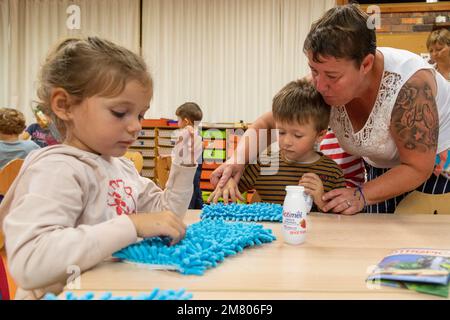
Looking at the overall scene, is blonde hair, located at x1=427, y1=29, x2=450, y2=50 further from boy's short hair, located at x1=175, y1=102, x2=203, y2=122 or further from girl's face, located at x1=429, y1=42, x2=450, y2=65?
boy's short hair, located at x1=175, y1=102, x2=203, y2=122

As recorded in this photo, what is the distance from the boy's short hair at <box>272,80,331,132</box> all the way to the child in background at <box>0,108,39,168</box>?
7.72 feet

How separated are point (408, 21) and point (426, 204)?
439cm

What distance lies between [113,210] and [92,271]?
25cm

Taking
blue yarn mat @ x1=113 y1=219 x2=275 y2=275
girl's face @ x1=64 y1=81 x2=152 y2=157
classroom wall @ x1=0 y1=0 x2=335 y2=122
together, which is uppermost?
classroom wall @ x1=0 y1=0 x2=335 y2=122

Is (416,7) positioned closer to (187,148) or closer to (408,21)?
(408,21)

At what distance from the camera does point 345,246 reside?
103 cm

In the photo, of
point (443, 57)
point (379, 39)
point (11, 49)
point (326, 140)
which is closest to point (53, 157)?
point (326, 140)

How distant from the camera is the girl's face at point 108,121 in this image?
0.97 metres

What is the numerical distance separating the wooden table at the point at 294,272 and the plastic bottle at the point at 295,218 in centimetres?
2

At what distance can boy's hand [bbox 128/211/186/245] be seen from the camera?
0.86m

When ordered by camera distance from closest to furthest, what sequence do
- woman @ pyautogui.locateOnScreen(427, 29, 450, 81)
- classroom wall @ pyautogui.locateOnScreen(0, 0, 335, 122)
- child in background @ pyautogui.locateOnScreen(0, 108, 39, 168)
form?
woman @ pyautogui.locateOnScreen(427, 29, 450, 81) → child in background @ pyautogui.locateOnScreen(0, 108, 39, 168) → classroom wall @ pyautogui.locateOnScreen(0, 0, 335, 122)

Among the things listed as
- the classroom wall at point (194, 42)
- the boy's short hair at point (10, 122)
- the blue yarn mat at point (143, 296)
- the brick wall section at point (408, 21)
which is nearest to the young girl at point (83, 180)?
the blue yarn mat at point (143, 296)

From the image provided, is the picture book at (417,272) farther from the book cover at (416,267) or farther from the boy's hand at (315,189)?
the boy's hand at (315,189)

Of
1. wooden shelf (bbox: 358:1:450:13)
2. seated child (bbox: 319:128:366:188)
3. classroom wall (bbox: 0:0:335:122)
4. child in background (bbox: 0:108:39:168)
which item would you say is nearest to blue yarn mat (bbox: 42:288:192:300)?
seated child (bbox: 319:128:366:188)
